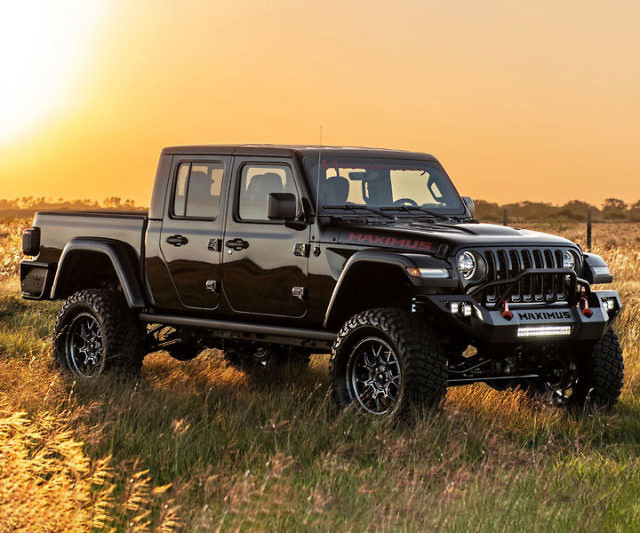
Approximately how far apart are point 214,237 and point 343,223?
4.48 ft

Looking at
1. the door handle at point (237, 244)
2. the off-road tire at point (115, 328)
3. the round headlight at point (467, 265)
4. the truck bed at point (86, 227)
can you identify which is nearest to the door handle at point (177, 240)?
the truck bed at point (86, 227)

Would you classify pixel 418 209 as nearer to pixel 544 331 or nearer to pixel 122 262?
pixel 544 331

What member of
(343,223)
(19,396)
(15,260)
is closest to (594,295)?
(343,223)

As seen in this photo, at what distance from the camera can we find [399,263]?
7617 millimetres

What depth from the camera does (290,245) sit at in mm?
8516

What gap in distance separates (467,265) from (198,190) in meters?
2.86

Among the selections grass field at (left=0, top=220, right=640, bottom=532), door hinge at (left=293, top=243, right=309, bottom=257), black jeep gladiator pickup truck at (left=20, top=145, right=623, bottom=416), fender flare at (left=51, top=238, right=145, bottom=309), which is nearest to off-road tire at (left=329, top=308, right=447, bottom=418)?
black jeep gladiator pickup truck at (left=20, top=145, right=623, bottom=416)

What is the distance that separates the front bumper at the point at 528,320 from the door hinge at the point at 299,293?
105cm

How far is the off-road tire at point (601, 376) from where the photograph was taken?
28.5ft

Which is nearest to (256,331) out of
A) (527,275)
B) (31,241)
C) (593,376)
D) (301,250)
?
(301,250)

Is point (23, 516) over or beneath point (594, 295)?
beneath

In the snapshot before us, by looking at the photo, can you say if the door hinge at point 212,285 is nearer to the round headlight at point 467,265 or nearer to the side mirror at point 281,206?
the side mirror at point 281,206

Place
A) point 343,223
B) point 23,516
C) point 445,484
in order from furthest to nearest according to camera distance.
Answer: point 343,223 → point 445,484 → point 23,516

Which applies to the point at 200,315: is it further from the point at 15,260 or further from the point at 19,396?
the point at 15,260
